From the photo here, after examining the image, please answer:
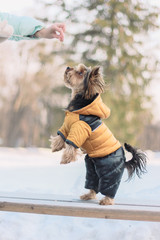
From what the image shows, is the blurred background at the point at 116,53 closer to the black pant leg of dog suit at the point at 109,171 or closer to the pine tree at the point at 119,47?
the pine tree at the point at 119,47

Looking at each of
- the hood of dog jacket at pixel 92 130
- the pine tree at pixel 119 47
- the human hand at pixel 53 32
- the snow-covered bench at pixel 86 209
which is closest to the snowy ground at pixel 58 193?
the snow-covered bench at pixel 86 209

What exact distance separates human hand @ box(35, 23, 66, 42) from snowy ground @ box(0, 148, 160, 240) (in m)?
1.26

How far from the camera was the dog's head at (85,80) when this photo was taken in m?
2.24

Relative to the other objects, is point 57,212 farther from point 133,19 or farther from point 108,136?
point 133,19

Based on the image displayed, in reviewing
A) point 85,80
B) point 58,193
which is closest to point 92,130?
point 85,80

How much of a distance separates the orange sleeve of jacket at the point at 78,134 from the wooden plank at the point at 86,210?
0.41 metres

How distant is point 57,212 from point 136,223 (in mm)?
1301

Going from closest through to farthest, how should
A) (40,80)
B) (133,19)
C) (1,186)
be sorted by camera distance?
(1,186), (133,19), (40,80)

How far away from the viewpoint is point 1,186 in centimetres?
420

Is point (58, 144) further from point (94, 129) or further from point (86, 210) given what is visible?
point (86, 210)

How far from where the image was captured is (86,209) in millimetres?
2068

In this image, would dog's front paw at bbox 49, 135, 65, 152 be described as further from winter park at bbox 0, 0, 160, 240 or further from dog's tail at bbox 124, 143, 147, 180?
dog's tail at bbox 124, 143, 147, 180

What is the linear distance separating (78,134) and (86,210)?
489mm

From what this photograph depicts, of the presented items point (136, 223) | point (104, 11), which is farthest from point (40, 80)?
point (136, 223)
